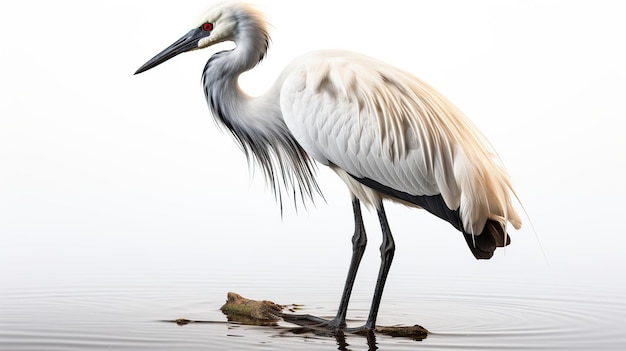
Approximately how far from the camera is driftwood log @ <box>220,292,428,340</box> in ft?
18.2

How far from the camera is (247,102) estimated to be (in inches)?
249

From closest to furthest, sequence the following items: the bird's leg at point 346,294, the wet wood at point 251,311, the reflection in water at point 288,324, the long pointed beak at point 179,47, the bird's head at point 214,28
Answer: the reflection in water at point 288,324 < the bird's leg at point 346,294 < the wet wood at point 251,311 < the bird's head at point 214,28 < the long pointed beak at point 179,47

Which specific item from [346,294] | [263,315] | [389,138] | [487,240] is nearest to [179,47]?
[389,138]

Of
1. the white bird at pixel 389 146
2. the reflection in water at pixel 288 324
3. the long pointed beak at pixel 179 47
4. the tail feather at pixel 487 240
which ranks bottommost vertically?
the reflection in water at pixel 288 324

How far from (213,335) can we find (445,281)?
334cm

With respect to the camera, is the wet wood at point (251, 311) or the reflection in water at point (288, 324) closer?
the reflection in water at point (288, 324)

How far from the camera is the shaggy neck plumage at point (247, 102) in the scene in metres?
6.29

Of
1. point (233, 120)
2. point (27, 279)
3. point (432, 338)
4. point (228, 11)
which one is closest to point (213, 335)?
point (432, 338)

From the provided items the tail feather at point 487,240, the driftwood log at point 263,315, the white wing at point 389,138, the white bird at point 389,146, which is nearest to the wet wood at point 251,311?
the driftwood log at point 263,315

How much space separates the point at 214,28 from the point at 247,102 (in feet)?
1.97

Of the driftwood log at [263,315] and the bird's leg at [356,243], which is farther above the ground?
the bird's leg at [356,243]

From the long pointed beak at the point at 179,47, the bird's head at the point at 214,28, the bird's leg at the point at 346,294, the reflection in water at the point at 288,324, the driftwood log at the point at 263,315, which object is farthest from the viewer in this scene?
the long pointed beak at the point at 179,47

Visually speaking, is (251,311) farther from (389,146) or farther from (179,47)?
(179,47)

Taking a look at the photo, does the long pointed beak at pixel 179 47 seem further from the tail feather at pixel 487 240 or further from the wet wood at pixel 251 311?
the tail feather at pixel 487 240
